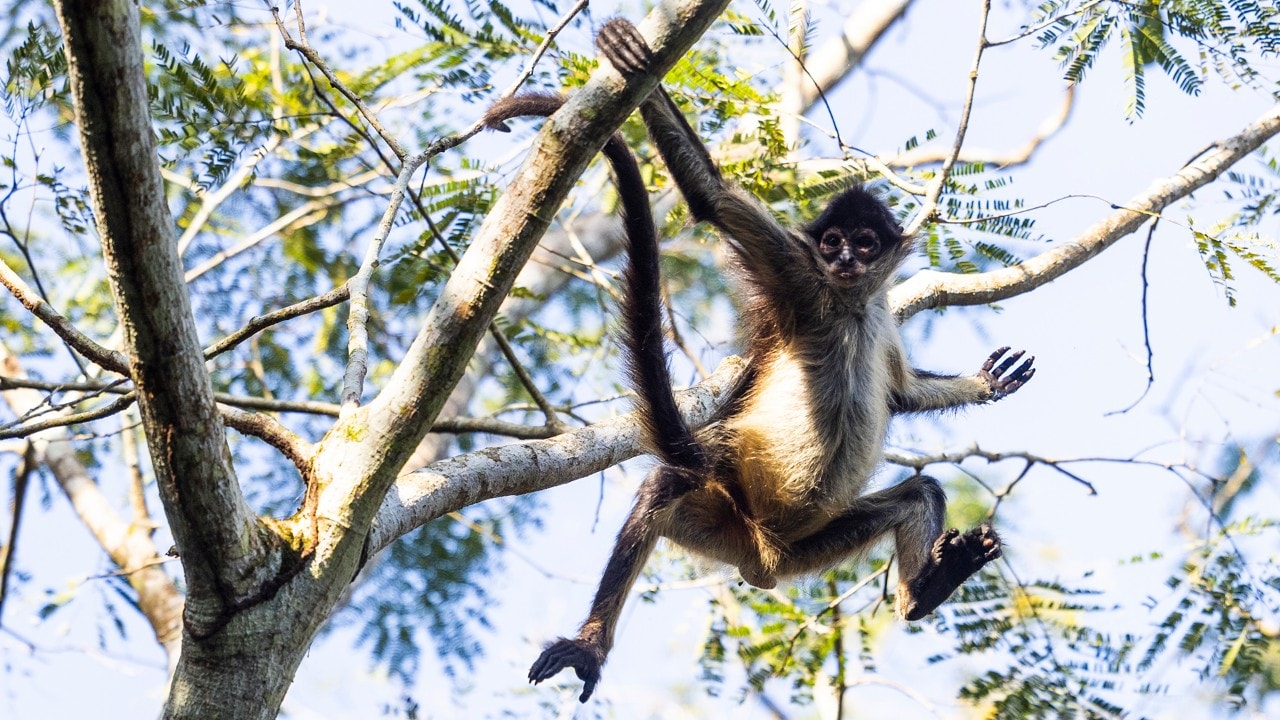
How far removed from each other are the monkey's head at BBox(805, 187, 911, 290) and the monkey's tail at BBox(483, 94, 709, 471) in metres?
1.11

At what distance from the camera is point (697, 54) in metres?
6.27

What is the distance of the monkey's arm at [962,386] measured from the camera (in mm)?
6445

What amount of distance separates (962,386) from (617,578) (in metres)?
2.67

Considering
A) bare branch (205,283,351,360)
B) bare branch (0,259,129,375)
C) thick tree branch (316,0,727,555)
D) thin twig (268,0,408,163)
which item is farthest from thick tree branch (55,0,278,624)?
thin twig (268,0,408,163)

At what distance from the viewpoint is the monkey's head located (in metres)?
5.51

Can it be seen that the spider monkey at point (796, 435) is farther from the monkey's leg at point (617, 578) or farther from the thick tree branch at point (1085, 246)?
the thick tree branch at point (1085, 246)

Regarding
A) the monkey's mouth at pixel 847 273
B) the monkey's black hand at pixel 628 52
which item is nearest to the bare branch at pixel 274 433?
the monkey's black hand at pixel 628 52

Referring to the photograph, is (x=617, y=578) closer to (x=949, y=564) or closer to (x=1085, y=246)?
(x=949, y=564)

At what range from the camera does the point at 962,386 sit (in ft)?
21.4

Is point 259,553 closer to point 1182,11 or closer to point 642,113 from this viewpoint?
point 642,113

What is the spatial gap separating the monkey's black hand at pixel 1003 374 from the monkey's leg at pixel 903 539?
38.4 inches

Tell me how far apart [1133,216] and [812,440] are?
221 centimetres

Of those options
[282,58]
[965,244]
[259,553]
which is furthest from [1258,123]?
[282,58]

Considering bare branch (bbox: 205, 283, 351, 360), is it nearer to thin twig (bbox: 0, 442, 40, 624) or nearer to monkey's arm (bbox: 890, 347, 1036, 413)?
monkey's arm (bbox: 890, 347, 1036, 413)
